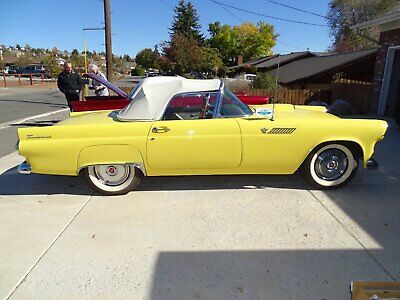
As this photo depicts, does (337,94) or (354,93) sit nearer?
(354,93)

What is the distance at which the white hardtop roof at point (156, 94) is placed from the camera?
365 centimetres

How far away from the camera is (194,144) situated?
352 cm

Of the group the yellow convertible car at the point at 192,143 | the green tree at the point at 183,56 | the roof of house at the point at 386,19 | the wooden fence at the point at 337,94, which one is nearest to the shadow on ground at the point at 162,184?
the yellow convertible car at the point at 192,143

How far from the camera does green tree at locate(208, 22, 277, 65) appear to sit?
176 ft

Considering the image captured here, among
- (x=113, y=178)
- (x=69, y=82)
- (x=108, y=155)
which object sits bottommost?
(x=113, y=178)

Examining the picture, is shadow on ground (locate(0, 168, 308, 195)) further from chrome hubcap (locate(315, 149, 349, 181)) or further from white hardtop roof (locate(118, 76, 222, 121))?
white hardtop roof (locate(118, 76, 222, 121))

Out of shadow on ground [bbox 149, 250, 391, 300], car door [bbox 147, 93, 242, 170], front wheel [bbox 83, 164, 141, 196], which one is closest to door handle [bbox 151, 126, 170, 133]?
car door [bbox 147, 93, 242, 170]

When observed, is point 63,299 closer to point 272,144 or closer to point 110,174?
point 110,174

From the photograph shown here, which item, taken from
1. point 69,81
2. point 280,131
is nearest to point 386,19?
point 280,131

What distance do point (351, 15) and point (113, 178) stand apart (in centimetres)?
4762

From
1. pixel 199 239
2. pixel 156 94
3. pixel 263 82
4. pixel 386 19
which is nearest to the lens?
pixel 199 239

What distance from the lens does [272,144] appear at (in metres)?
3.58

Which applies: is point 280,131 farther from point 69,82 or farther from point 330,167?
point 69,82

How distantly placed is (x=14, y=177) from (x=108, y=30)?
10.5m
